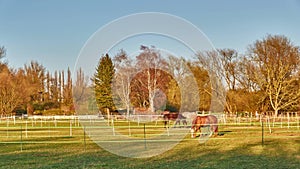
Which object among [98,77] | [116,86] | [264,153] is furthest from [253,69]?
[264,153]

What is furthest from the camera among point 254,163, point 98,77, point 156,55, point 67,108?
point 67,108

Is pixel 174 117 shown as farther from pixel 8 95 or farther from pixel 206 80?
pixel 8 95

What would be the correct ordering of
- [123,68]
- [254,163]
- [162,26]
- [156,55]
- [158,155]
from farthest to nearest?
[123,68], [156,55], [162,26], [158,155], [254,163]

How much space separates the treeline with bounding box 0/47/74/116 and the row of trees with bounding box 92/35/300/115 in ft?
48.0

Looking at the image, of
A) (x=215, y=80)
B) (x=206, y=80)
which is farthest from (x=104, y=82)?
(x=215, y=80)

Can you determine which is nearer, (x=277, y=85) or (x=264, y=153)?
(x=264, y=153)

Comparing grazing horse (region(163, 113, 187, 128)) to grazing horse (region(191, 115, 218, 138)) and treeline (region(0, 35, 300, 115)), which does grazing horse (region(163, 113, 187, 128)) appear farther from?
grazing horse (region(191, 115, 218, 138))

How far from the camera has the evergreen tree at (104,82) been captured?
17.2 meters

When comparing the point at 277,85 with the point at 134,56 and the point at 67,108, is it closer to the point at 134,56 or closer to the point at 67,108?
the point at 134,56

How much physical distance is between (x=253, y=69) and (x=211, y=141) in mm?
15414

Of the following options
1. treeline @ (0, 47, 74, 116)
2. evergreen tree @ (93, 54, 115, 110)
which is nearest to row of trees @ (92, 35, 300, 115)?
evergreen tree @ (93, 54, 115, 110)

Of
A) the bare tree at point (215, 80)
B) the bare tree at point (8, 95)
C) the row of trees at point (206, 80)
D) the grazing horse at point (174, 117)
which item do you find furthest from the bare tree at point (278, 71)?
the bare tree at point (8, 95)

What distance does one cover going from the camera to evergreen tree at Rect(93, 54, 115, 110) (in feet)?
56.6

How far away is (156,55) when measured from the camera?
524 inches
